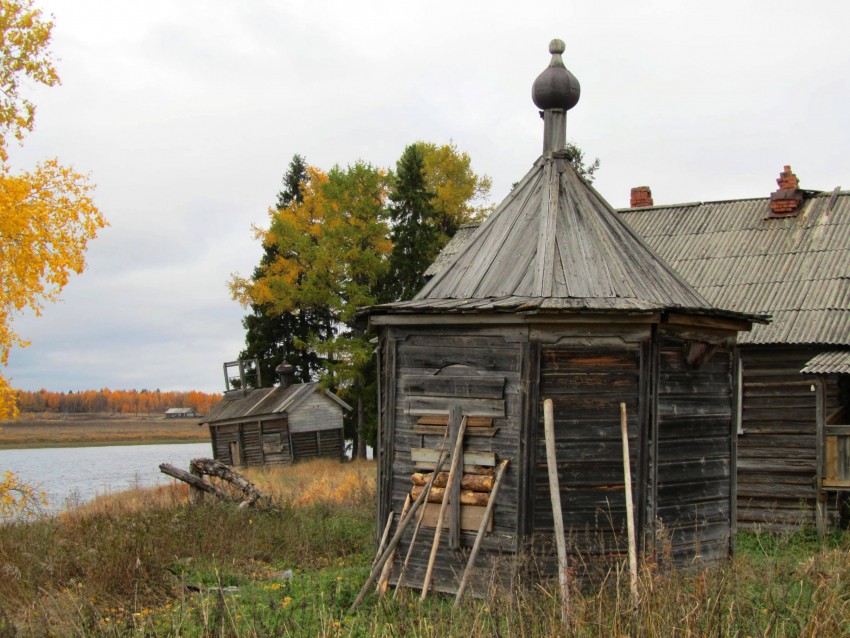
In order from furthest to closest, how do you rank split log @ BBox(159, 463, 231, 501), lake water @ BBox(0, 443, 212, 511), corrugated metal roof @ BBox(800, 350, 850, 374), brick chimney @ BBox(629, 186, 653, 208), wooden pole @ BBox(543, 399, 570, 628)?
1. lake water @ BBox(0, 443, 212, 511)
2. brick chimney @ BBox(629, 186, 653, 208)
3. split log @ BBox(159, 463, 231, 501)
4. corrugated metal roof @ BBox(800, 350, 850, 374)
5. wooden pole @ BBox(543, 399, 570, 628)

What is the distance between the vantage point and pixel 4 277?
15.2 metres

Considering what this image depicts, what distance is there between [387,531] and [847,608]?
5162 millimetres

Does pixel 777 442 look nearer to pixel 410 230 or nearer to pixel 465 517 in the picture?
pixel 465 517

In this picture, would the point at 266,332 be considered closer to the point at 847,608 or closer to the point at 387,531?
the point at 387,531

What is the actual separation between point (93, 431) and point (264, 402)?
4842 centimetres

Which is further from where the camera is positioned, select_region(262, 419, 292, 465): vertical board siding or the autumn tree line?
select_region(262, 419, 292, 465): vertical board siding

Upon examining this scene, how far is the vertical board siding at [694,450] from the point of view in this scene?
9.63 m

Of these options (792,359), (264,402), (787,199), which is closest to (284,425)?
(264,402)

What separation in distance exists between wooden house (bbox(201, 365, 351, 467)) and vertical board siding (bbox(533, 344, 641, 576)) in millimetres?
21320

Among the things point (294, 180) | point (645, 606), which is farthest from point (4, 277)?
point (294, 180)

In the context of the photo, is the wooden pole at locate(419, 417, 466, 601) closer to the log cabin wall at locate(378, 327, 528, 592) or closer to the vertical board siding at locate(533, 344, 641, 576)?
the log cabin wall at locate(378, 327, 528, 592)

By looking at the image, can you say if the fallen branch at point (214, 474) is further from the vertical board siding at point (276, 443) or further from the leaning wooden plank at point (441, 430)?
the vertical board siding at point (276, 443)

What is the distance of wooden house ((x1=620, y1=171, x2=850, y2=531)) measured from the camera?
15039 millimetres

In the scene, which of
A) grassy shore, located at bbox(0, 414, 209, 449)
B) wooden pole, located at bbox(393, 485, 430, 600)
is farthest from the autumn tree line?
grassy shore, located at bbox(0, 414, 209, 449)
